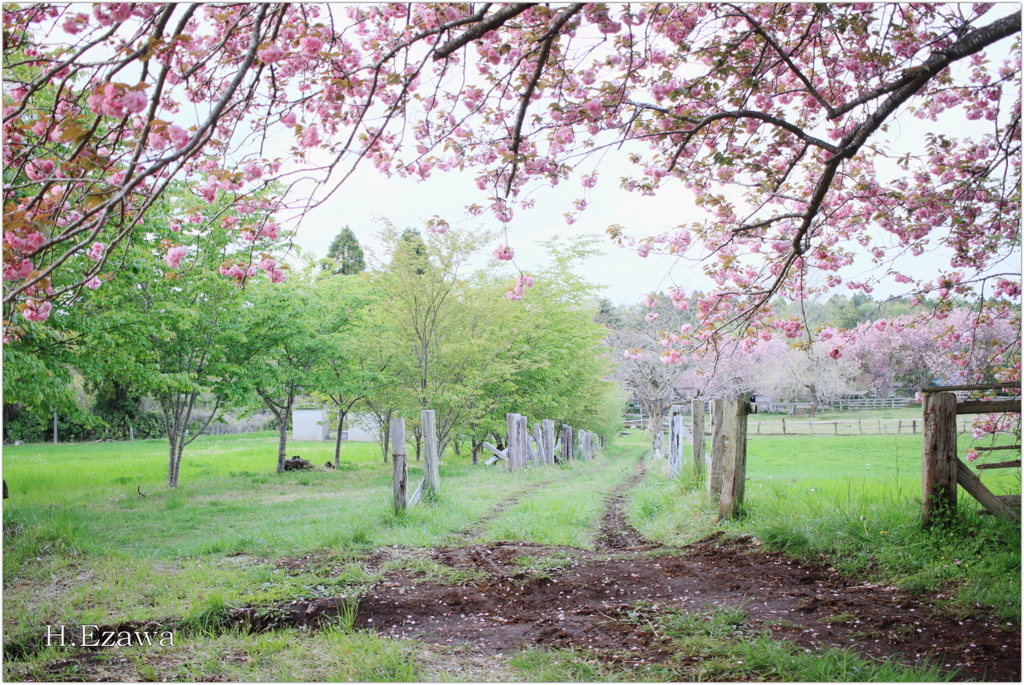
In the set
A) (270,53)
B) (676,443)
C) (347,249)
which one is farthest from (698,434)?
(347,249)

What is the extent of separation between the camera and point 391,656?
8.96ft

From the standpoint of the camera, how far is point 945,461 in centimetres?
430

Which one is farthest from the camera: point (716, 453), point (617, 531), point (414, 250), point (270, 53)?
point (414, 250)

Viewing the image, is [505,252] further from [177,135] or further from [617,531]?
[617,531]

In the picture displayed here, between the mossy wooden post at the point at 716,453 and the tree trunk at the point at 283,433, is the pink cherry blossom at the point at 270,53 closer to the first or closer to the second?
the mossy wooden post at the point at 716,453

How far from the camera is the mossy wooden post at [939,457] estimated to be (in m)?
4.27

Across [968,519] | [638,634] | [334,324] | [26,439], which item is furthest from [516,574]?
[26,439]

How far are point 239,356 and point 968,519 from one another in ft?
36.0

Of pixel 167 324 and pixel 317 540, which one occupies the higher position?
pixel 167 324

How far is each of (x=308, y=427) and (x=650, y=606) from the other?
2213 centimetres

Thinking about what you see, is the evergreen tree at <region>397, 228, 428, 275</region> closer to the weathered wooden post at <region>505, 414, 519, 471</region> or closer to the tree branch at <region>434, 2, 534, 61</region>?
the weathered wooden post at <region>505, 414, 519, 471</region>

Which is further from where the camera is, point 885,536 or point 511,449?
point 511,449

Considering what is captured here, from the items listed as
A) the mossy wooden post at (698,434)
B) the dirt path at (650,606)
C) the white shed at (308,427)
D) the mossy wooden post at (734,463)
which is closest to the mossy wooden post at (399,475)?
the dirt path at (650,606)

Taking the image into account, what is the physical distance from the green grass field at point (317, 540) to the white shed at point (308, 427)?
516 inches
